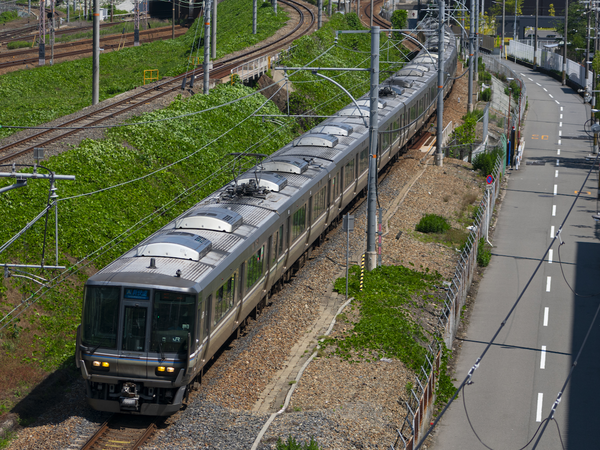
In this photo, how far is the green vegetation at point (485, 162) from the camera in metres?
37.7

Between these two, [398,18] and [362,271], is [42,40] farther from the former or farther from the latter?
[362,271]

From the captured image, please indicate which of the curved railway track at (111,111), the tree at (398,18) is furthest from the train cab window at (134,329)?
the tree at (398,18)

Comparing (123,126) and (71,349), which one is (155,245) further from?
(123,126)

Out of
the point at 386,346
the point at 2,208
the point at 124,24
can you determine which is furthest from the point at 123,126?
the point at 124,24

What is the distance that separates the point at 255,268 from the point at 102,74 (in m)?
38.1

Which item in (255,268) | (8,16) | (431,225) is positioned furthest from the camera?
(8,16)

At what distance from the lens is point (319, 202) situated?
24.2m

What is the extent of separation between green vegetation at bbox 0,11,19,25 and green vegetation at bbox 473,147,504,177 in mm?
57081

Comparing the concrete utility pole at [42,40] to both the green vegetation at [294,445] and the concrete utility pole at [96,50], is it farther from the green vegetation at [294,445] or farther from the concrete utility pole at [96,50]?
the green vegetation at [294,445]

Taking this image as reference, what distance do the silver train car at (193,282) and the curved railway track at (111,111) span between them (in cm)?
943

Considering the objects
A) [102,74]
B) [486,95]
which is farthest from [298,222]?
[486,95]

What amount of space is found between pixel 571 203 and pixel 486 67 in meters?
41.4

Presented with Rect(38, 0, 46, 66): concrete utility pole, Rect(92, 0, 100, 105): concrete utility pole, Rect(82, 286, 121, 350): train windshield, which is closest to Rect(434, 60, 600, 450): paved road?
Rect(82, 286, 121, 350): train windshield

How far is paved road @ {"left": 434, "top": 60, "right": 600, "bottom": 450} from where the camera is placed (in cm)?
1664
